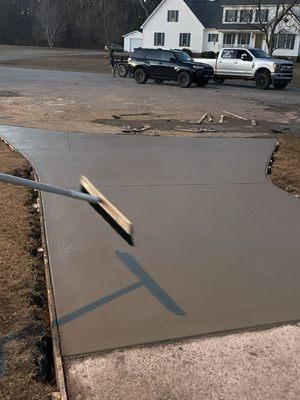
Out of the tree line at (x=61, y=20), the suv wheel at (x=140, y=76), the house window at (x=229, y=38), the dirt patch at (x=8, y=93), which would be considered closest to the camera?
the dirt patch at (x=8, y=93)

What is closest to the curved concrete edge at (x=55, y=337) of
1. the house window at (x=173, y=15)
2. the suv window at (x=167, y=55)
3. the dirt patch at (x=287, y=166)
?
the dirt patch at (x=287, y=166)

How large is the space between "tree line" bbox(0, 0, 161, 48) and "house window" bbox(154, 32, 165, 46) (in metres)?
21.9

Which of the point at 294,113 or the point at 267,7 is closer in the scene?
the point at 294,113

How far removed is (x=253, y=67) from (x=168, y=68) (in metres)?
4.29

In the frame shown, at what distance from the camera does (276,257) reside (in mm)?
4363

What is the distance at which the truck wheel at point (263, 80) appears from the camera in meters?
23.9

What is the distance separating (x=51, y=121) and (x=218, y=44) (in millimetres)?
46196

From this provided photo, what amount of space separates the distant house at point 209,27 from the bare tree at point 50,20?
2858 cm

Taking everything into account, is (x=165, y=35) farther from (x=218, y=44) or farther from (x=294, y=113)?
(x=294, y=113)

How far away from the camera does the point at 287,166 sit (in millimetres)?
7863

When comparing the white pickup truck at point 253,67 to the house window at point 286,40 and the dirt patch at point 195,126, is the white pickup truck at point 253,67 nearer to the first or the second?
the dirt patch at point 195,126

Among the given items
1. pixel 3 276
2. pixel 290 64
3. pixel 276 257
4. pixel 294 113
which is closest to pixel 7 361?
pixel 3 276

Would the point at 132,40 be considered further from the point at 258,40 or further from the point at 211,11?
the point at 258,40

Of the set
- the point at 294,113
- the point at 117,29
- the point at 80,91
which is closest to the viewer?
the point at 294,113
